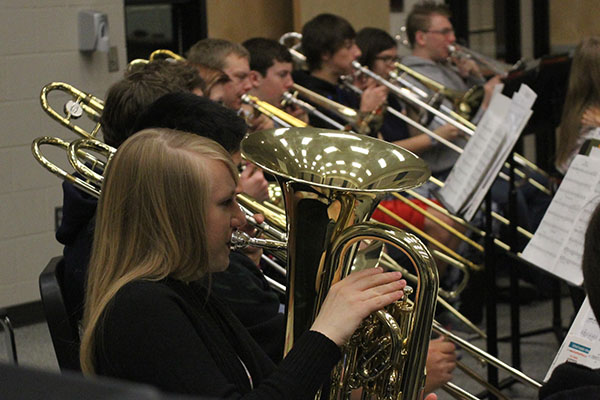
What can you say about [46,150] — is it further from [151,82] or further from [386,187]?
[386,187]

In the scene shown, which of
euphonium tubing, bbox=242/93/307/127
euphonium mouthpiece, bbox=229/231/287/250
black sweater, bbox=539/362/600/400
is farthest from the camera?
euphonium tubing, bbox=242/93/307/127

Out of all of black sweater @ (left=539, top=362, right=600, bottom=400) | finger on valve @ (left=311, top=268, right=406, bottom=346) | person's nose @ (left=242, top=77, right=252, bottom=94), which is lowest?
black sweater @ (left=539, top=362, right=600, bottom=400)

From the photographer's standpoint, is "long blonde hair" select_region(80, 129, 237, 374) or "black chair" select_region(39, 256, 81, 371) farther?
"black chair" select_region(39, 256, 81, 371)

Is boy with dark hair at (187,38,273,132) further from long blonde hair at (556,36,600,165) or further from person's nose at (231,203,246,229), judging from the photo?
Answer: person's nose at (231,203,246,229)

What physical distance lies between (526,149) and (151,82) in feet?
14.0

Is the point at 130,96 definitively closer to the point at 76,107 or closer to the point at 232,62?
the point at 76,107

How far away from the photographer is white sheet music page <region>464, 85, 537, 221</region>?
264cm

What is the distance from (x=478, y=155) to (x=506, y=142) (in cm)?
13

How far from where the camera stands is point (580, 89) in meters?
3.31

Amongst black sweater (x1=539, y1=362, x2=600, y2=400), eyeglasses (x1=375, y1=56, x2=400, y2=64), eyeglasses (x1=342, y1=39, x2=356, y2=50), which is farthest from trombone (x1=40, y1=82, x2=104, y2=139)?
eyeglasses (x1=375, y1=56, x2=400, y2=64)

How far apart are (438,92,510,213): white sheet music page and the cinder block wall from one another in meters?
1.84

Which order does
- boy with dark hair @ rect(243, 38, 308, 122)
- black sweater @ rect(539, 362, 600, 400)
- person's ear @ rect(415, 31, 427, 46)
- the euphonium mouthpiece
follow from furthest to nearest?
person's ear @ rect(415, 31, 427, 46)
boy with dark hair @ rect(243, 38, 308, 122)
the euphonium mouthpiece
black sweater @ rect(539, 362, 600, 400)

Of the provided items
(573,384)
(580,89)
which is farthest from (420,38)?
(573,384)

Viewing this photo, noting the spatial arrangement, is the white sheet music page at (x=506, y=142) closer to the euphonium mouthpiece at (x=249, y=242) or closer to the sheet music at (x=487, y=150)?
the sheet music at (x=487, y=150)
